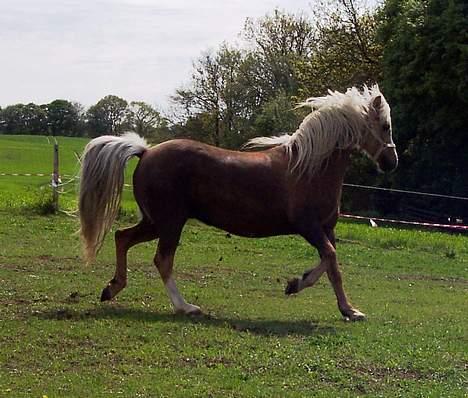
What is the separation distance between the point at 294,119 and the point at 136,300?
3098 centimetres

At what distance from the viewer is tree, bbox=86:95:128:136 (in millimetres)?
54406

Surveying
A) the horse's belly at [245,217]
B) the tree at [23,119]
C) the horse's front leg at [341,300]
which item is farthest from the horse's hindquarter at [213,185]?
the tree at [23,119]

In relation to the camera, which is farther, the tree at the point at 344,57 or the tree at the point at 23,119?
the tree at the point at 23,119

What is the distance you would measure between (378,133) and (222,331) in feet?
9.94

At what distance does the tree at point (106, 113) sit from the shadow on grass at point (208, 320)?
45.2 m

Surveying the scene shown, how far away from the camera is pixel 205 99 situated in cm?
5422

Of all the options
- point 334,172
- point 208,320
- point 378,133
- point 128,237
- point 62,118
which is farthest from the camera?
point 62,118

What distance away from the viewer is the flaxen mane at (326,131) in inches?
354

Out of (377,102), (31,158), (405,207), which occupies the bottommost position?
(405,207)

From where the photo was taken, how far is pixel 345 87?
3944 centimetres

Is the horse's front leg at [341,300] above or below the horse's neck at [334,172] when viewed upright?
below

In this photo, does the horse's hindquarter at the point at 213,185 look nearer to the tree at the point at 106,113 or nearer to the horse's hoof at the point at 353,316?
the horse's hoof at the point at 353,316

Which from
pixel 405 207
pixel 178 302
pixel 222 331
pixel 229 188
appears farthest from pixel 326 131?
pixel 405 207

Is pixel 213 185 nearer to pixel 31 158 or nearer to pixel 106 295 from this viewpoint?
pixel 106 295
